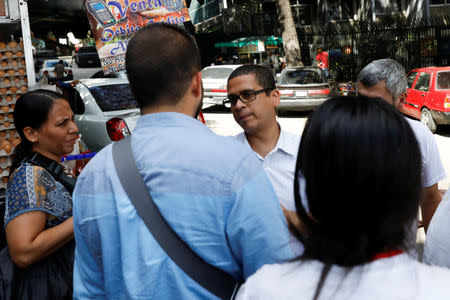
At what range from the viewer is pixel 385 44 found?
20172mm

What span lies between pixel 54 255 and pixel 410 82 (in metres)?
11.4

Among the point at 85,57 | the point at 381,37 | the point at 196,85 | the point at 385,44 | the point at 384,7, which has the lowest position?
the point at 196,85

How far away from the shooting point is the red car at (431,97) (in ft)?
31.6

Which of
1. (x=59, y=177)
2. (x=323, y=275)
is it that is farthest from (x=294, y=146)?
(x=323, y=275)

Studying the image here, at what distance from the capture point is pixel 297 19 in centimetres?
3030

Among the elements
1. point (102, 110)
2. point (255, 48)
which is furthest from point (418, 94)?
point (255, 48)

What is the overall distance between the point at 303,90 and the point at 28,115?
12295mm

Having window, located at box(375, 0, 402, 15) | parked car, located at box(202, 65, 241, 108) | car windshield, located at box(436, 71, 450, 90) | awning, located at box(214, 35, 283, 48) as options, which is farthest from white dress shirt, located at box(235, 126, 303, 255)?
window, located at box(375, 0, 402, 15)

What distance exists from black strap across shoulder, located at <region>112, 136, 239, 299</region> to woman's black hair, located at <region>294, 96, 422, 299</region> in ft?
1.18

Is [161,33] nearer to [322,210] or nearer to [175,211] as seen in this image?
[175,211]

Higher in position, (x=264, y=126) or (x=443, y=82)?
(x=443, y=82)

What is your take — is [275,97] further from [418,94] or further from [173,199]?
[418,94]

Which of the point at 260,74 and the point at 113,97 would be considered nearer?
the point at 260,74

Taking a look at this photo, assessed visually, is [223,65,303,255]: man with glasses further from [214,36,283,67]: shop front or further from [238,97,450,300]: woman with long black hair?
[214,36,283,67]: shop front
